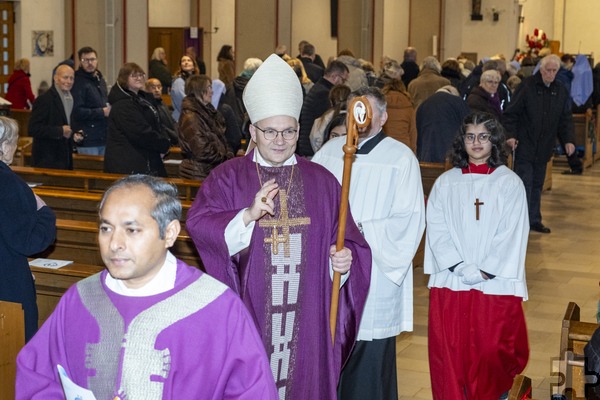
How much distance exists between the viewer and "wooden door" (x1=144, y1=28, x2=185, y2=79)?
73.3 ft

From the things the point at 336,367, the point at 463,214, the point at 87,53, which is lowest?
the point at 336,367

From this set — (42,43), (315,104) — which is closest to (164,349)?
(315,104)

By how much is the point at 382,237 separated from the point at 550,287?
417 centimetres

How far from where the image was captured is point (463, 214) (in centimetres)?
537

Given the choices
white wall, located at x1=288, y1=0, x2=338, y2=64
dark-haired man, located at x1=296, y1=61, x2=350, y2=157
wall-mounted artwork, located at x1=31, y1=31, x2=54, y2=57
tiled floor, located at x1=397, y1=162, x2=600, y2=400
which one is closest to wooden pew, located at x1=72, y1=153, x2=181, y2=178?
dark-haired man, located at x1=296, y1=61, x2=350, y2=157

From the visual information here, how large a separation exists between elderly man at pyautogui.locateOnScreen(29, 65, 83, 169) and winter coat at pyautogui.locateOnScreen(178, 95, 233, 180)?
1.47 m

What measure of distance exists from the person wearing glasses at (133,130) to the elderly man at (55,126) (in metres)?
0.71

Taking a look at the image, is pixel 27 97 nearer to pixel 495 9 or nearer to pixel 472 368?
pixel 472 368

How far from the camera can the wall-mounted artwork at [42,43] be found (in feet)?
52.2

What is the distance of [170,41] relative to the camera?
74.0 feet

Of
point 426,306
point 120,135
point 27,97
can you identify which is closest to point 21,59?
point 27,97

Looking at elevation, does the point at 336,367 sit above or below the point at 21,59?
below

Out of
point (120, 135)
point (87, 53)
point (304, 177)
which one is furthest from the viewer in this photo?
point (87, 53)

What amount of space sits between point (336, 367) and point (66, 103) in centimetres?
614
